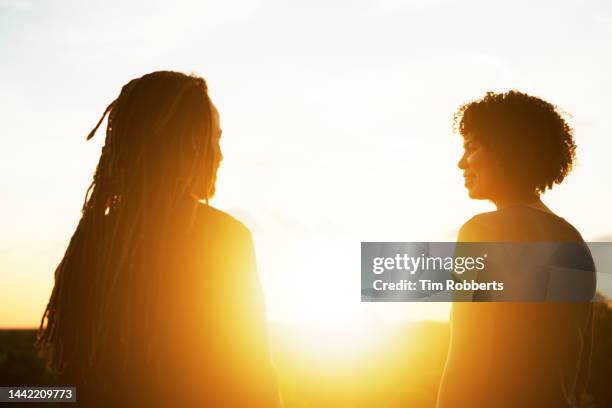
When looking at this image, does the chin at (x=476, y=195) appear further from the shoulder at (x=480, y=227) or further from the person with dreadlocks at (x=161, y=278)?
the person with dreadlocks at (x=161, y=278)

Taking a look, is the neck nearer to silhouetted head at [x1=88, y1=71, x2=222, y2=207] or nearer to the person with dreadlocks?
the person with dreadlocks

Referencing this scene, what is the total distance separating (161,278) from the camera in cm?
302

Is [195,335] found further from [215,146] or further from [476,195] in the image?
[476,195]

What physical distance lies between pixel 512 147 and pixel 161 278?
82.4 inches

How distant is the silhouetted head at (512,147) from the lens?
3732 millimetres

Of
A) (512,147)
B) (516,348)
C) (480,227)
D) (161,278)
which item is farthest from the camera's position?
(512,147)

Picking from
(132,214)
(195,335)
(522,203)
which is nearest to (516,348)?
(522,203)

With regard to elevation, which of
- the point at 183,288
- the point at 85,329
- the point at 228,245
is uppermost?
the point at 228,245

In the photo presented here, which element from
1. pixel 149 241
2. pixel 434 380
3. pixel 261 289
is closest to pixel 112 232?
pixel 149 241

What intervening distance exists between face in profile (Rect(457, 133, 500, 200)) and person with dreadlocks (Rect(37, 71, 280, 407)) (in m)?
1.43

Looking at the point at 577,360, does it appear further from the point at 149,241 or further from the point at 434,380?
the point at 434,380

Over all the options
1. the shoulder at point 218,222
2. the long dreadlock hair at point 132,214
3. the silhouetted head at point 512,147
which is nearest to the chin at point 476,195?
the silhouetted head at point 512,147

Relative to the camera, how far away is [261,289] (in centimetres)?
316

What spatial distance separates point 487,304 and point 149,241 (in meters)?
1.77
